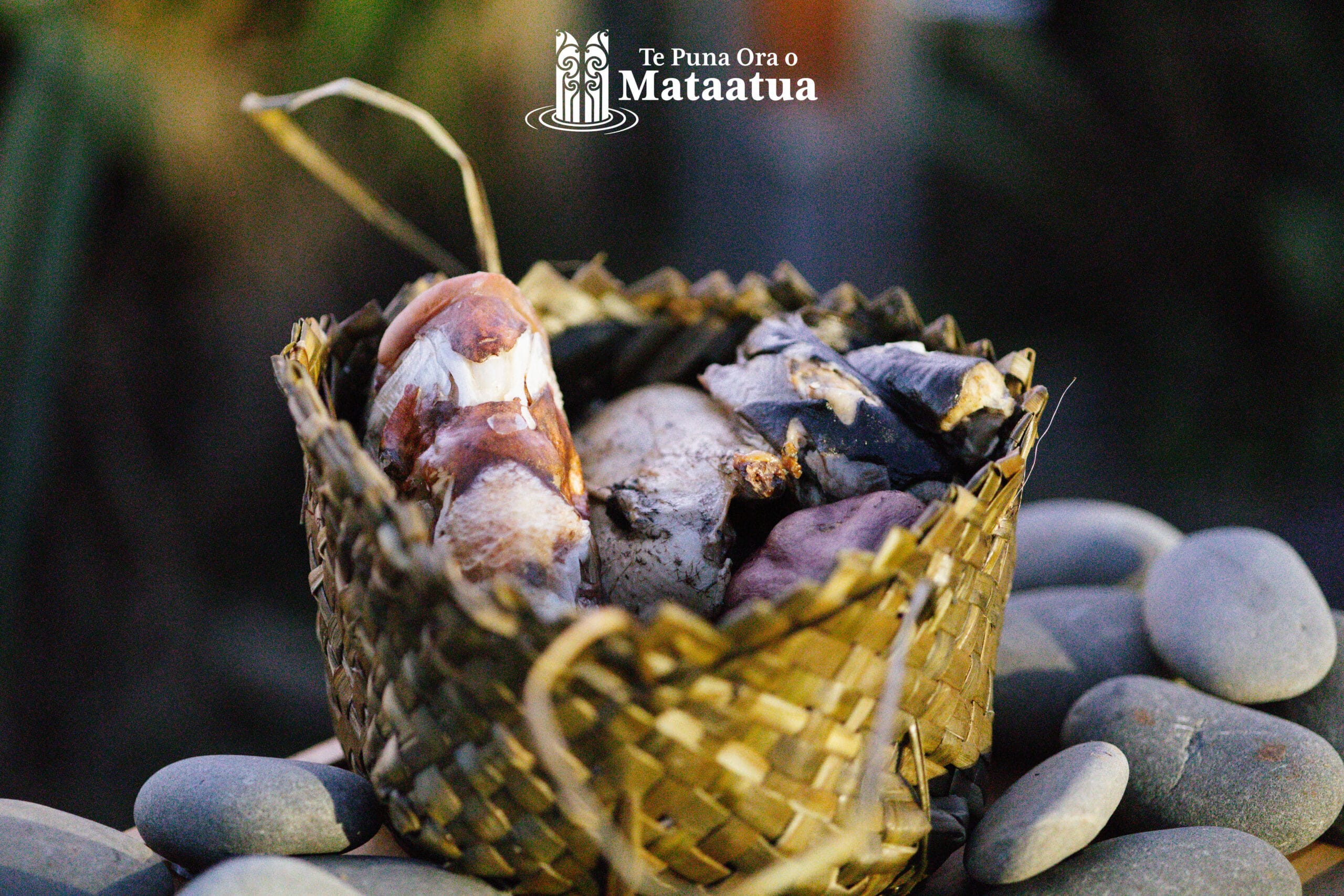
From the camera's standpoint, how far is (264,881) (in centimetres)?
57

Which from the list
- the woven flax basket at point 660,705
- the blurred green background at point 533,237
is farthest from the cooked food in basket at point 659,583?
the blurred green background at point 533,237

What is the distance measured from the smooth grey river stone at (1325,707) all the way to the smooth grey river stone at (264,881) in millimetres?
894

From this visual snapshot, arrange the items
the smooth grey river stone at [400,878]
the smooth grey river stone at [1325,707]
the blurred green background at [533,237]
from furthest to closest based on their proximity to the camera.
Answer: the blurred green background at [533,237] → the smooth grey river stone at [1325,707] → the smooth grey river stone at [400,878]

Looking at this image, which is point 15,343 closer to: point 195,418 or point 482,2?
point 195,418

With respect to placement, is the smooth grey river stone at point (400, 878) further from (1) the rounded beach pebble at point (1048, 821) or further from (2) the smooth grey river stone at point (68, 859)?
(1) the rounded beach pebble at point (1048, 821)

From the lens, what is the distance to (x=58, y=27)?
1.38m

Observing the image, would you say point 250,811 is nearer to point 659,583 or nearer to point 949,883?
point 659,583

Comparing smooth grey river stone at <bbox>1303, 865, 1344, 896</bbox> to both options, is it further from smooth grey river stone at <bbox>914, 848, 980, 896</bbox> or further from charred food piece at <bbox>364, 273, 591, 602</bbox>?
charred food piece at <bbox>364, 273, 591, 602</bbox>

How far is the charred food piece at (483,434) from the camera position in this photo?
0.72 meters

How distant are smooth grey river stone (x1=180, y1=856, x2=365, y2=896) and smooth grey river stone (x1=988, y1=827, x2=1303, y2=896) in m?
0.50

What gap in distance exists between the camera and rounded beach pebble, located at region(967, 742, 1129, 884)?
0.70 m

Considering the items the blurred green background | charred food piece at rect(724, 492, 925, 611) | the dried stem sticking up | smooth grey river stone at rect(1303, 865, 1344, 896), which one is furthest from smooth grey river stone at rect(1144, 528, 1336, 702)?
the blurred green background

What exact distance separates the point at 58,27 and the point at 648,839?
56.8 inches

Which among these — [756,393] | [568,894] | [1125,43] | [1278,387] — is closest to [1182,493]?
[1278,387]
